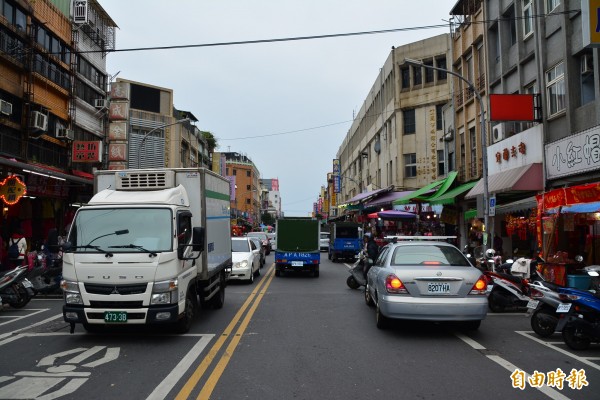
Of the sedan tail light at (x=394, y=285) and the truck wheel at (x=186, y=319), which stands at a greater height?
the sedan tail light at (x=394, y=285)

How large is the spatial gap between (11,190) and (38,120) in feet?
18.1

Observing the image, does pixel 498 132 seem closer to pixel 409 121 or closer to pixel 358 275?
pixel 358 275

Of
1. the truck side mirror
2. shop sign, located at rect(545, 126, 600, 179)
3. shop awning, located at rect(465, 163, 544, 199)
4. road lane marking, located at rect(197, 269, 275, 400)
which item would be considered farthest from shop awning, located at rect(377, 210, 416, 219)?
Result: the truck side mirror

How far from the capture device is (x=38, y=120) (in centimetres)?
2061

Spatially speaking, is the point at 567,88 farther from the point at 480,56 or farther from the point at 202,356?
the point at 202,356

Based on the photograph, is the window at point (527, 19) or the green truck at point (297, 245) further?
the green truck at point (297, 245)

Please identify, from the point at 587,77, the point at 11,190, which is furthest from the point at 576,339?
the point at 11,190

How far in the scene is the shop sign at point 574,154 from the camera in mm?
12758

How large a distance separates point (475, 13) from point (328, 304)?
18606 mm

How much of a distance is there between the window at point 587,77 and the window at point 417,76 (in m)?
23.5

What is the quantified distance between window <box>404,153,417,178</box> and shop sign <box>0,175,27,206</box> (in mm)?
28626

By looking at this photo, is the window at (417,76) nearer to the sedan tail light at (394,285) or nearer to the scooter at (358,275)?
the scooter at (358,275)

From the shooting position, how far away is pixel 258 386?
5281 mm

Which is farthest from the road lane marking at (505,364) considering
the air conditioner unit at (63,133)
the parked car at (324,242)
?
the parked car at (324,242)
